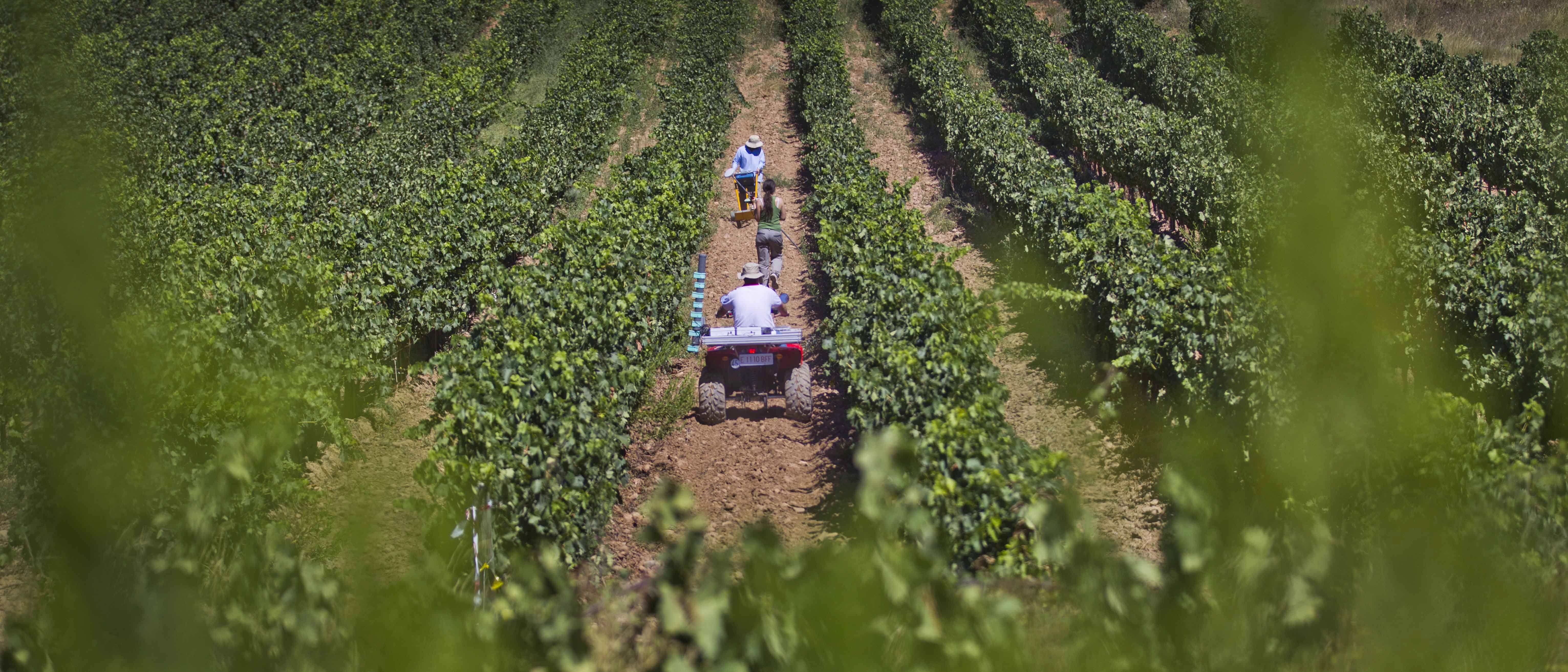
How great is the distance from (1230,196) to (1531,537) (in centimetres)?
853

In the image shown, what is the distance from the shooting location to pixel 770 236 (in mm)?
12727

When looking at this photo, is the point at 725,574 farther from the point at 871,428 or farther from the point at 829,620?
the point at 871,428

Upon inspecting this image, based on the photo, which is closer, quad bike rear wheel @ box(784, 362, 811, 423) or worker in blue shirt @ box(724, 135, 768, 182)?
quad bike rear wheel @ box(784, 362, 811, 423)

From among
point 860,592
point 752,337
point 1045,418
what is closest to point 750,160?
point 752,337

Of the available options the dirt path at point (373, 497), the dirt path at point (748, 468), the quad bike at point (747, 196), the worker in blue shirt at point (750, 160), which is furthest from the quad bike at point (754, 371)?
the worker in blue shirt at point (750, 160)

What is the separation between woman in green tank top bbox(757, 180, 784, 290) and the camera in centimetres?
1272

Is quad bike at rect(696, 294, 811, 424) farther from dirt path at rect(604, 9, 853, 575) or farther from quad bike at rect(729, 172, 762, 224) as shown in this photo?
quad bike at rect(729, 172, 762, 224)

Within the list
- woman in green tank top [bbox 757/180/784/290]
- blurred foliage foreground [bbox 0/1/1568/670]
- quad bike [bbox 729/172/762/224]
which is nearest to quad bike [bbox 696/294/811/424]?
woman in green tank top [bbox 757/180/784/290]

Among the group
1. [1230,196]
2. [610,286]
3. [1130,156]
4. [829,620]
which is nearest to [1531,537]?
[829,620]

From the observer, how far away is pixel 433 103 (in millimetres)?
19750

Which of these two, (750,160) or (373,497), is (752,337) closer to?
(750,160)

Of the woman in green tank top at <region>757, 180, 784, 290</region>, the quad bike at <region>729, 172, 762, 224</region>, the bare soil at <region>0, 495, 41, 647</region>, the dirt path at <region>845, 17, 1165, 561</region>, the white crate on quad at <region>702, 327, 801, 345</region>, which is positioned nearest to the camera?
the bare soil at <region>0, 495, 41, 647</region>

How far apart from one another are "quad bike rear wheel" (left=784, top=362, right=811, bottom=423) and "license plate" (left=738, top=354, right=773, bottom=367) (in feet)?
1.01

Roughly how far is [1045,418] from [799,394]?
2.41 meters
